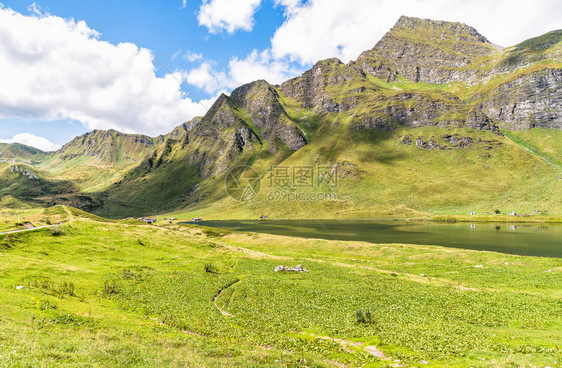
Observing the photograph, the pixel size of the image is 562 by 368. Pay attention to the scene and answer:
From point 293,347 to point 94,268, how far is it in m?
41.1

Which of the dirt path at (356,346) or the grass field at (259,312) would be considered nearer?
the grass field at (259,312)

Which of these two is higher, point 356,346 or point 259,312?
point 356,346

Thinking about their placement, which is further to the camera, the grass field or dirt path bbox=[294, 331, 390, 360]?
dirt path bbox=[294, 331, 390, 360]

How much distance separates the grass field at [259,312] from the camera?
18.5 m

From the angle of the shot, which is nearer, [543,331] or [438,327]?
[543,331]

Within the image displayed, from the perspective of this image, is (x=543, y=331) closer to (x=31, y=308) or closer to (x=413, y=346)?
(x=413, y=346)

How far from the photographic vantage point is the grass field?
60.5 feet

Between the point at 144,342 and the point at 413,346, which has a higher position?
the point at 144,342

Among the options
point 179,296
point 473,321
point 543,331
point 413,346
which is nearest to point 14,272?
point 179,296

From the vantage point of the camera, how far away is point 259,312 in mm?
32031

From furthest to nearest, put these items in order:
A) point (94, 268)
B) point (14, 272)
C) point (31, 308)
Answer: point (94, 268)
point (14, 272)
point (31, 308)

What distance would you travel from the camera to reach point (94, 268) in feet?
152

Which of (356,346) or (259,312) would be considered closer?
(356,346)

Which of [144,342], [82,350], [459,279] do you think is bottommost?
[459,279]
